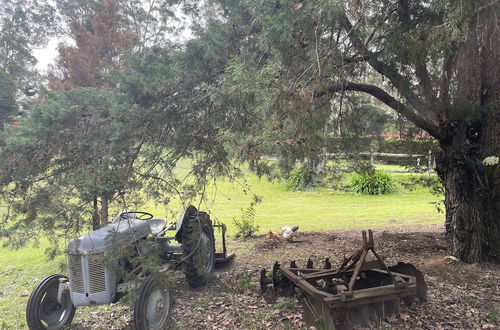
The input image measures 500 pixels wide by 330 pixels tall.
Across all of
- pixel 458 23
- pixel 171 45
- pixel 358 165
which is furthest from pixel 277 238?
pixel 458 23

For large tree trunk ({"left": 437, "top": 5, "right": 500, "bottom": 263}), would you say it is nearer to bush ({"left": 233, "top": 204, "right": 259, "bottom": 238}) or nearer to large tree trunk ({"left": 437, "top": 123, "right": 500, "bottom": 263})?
large tree trunk ({"left": 437, "top": 123, "right": 500, "bottom": 263})

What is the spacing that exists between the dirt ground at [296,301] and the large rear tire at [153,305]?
0.20 m

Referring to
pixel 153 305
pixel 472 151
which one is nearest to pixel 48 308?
pixel 153 305

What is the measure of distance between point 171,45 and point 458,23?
11.7 feet

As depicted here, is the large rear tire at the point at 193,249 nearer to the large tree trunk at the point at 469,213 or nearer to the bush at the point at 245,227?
the bush at the point at 245,227

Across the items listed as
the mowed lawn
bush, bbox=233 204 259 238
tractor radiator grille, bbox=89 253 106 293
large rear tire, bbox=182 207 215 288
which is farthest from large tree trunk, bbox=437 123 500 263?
tractor radiator grille, bbox=89 253 106 293

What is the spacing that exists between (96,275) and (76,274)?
243mm

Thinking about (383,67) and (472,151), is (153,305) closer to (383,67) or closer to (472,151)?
(383,67)

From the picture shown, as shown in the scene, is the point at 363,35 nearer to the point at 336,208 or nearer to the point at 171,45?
the point at 171,45

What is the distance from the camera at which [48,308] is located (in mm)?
4773

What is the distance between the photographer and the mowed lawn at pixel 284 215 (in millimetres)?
6613

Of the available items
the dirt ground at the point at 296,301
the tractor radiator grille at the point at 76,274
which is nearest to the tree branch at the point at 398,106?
the dirt ground at the point at 296,301

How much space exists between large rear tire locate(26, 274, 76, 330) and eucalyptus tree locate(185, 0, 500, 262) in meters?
2.91

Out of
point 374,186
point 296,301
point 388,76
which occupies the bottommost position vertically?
A: point 296,301
